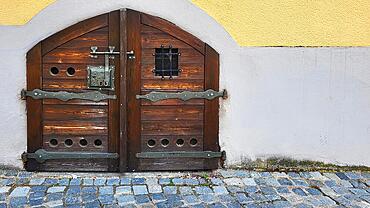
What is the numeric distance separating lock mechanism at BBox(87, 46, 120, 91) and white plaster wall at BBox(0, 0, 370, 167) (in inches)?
15.4

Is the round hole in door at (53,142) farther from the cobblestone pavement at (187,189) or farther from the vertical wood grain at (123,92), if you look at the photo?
the vertical wood grain at (123,92)

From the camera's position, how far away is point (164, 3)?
525 centimetres

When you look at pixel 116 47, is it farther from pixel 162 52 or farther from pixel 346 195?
pixel 346 195

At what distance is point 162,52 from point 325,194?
214 cm

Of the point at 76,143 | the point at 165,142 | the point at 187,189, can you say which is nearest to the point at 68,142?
the point at 76,143

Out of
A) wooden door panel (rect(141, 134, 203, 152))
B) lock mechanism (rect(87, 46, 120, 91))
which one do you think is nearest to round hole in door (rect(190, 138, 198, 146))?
wooden door panel (rect(141, 134, 203, 152))

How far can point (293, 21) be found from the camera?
5359mm

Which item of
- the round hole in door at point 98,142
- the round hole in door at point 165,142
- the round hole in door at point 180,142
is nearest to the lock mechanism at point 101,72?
the round hole in door at point 98,142

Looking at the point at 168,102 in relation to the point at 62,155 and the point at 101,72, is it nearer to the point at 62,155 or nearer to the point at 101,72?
the point at 101,72

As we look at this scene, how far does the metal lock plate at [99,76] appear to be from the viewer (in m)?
5.25

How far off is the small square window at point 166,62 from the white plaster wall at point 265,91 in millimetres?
297

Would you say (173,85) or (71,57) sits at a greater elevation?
(71,57)

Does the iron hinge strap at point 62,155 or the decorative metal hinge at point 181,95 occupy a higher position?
the decorative metal hinge at point 181,95

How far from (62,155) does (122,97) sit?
0.87 m
